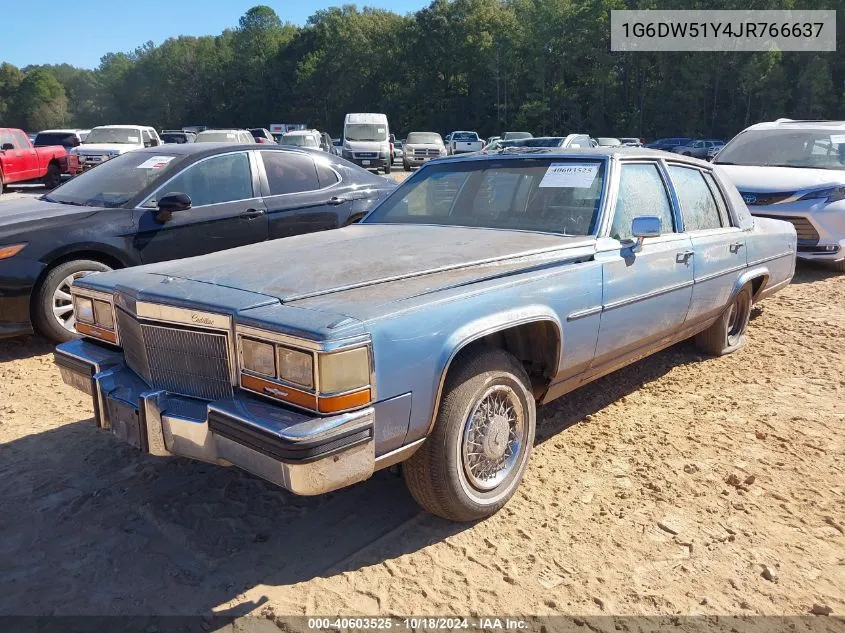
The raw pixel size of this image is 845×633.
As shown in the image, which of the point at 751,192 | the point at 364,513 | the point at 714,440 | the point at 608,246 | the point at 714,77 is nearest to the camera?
the point at 364,513

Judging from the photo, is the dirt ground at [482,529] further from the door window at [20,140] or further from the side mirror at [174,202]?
the door window at [20,140]

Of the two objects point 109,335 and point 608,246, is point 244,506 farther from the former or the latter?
point 608,246

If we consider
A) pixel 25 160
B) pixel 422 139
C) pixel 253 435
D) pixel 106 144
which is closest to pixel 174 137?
pixel 422 139

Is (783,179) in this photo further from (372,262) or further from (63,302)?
(63,302)

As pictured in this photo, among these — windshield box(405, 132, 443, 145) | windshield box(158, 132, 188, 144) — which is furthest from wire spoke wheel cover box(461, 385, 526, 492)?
windshield box(158, 132, 188, 144)

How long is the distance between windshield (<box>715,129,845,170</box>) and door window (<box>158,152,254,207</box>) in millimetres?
6722

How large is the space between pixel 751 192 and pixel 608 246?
5.53 meters

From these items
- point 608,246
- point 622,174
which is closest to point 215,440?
point 608,246

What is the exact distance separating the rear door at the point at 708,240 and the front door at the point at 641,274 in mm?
162

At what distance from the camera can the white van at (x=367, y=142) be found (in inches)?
1056

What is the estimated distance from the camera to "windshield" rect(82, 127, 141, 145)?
18766 mm

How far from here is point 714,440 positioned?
153 inches

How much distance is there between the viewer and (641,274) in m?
3.76

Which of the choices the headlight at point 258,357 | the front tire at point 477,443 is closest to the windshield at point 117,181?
the headlight at point 258,357
